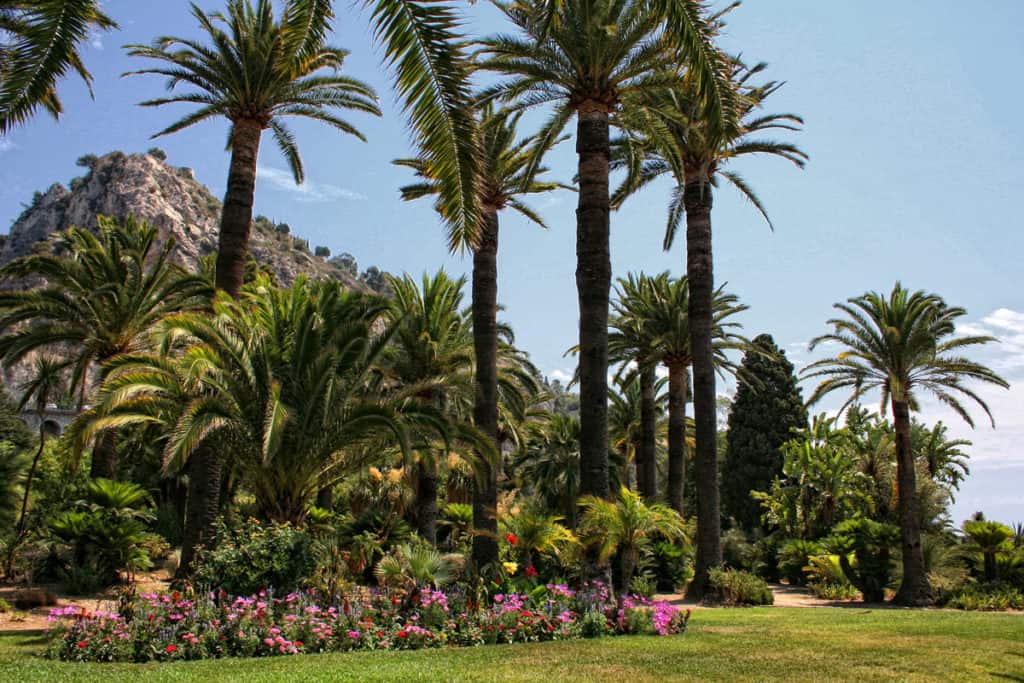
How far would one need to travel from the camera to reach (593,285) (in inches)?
611

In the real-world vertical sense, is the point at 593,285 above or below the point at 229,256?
below

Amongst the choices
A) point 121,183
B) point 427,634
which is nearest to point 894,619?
point 427,634

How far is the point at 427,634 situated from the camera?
10.5 metres

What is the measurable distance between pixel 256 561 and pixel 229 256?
26.5ft

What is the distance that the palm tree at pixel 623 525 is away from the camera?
14.4m

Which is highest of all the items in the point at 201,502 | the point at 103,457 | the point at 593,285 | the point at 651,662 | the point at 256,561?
the point at 593,285

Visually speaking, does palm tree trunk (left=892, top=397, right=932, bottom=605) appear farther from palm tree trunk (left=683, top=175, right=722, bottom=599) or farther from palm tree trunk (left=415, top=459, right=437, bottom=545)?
palm tree trunk (left=415, top=459, right=437, bottom=545)

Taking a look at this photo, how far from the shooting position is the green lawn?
26.4 feet

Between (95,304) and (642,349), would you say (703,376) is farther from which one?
(95,304)

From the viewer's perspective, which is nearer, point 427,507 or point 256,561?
point 256,561

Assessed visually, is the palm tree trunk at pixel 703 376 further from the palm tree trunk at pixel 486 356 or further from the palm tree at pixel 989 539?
the palm tree at pixel 989 539

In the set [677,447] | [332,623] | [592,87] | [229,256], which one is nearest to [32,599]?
[229,256]

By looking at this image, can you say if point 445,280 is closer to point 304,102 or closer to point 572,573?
point 304,102

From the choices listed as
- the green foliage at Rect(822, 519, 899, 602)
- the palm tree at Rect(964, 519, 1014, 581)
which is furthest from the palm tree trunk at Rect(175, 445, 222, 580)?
the palm tree at Rect(964, 519, 1014, 581)
